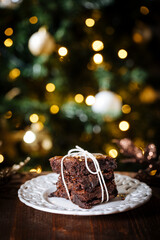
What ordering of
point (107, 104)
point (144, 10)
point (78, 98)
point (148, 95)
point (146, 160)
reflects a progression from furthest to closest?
point (148, 95)
point (144, 10)
point (78, 98)
point (107, 104)
point (146, 160)

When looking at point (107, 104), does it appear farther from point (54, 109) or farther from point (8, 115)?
point (8, 115)

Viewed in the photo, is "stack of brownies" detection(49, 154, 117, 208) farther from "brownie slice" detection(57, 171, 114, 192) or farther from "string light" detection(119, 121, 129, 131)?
"string light" detection(119, 121, 129, 131)

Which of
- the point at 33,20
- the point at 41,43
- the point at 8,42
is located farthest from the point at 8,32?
the point at 41,43

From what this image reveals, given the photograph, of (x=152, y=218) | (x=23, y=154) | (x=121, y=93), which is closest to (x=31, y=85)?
(x=23, y=154)

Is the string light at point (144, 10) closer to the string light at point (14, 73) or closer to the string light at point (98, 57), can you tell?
the string light at point (98, 57)

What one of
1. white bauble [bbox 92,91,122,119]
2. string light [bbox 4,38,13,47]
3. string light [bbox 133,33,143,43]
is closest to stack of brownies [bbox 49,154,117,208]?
white bauble [bbox 92,91,122,119]

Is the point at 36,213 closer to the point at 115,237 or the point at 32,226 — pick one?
the point at 32,226

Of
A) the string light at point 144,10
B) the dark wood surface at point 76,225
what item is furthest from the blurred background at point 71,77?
the dark wood surface at point 76,225
